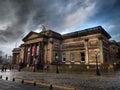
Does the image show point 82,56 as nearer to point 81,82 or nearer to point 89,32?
point 89,32

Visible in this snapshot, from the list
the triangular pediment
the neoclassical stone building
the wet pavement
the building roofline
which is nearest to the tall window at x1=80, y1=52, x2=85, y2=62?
the neoclassical stone building

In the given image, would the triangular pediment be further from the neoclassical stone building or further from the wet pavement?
the wet pavement

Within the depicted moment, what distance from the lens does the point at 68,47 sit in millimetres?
41594

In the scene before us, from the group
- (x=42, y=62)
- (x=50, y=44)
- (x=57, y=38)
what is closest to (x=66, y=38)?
(x=57, y=38)

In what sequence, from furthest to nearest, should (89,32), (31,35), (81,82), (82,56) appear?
(31,35) → (82,56) → (89,32) → (81,82)

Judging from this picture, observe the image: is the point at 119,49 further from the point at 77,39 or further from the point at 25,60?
the point at 25,60

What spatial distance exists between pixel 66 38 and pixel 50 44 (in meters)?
6.08

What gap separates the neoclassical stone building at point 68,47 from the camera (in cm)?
3544

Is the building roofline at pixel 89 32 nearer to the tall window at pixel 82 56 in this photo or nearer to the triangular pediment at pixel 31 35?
the tall window at pixel 82 56

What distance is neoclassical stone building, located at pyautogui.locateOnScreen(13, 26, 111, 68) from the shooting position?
116 ft

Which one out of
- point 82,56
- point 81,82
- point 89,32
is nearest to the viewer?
point 81,82

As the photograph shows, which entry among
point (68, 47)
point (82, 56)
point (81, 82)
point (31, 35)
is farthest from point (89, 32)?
point (81, 82)

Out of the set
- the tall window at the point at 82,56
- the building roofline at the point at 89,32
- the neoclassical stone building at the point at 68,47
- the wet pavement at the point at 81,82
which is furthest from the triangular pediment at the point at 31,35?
the wet pavement at the point at 81,82

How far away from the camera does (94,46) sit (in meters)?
35.3
